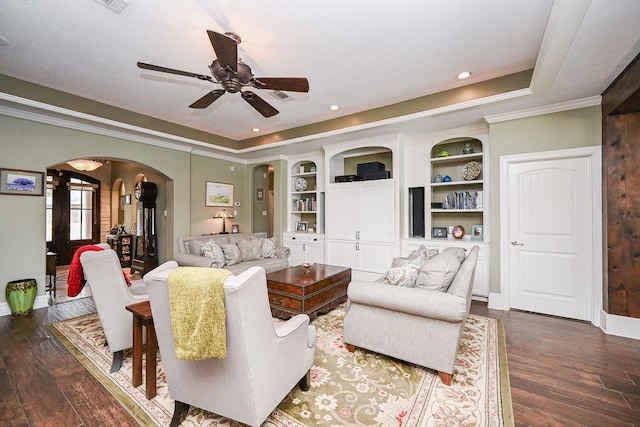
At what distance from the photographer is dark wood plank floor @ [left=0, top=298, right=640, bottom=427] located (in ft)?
5.70

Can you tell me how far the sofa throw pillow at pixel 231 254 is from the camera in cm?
427

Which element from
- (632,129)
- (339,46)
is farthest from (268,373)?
(632,129)

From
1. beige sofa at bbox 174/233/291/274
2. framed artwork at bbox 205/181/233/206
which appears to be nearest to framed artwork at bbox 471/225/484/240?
beige sofa at bbox 174/233/291/274

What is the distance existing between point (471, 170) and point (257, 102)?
3277 millimetres

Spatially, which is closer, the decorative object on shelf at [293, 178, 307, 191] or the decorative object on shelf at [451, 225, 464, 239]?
the decorative object on shelf at [451, 225, 464, 239]

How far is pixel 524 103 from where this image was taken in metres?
3.23

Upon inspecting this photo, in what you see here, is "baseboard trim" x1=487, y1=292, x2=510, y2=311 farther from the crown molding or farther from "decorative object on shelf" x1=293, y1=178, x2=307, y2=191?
"decorative object on shelf" x1=293, y1=178, x2=307, y2=191

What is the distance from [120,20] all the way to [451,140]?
4355 millimetres

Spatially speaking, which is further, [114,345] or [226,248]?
[226,248]

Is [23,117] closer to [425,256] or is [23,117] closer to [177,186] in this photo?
[177,186]

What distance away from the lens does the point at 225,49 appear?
6.45 ft

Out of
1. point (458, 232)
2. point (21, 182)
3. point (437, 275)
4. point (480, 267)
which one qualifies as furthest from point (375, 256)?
point (21, 182)

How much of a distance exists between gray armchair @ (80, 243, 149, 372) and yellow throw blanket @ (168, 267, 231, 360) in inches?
48.8

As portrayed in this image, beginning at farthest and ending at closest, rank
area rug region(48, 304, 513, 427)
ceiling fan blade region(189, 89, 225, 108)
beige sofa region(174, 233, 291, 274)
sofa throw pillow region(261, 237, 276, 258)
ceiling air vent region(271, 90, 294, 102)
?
sofa throw pillow region(261, 237, 276, 258) → beige sofa region(174, 233, 291, 274) → ceiling air vent region(271, 90, 294, 102) → ceiling fan blade region(189, 89, 225, 108) → area rug region(48, 304, 513, 427)
